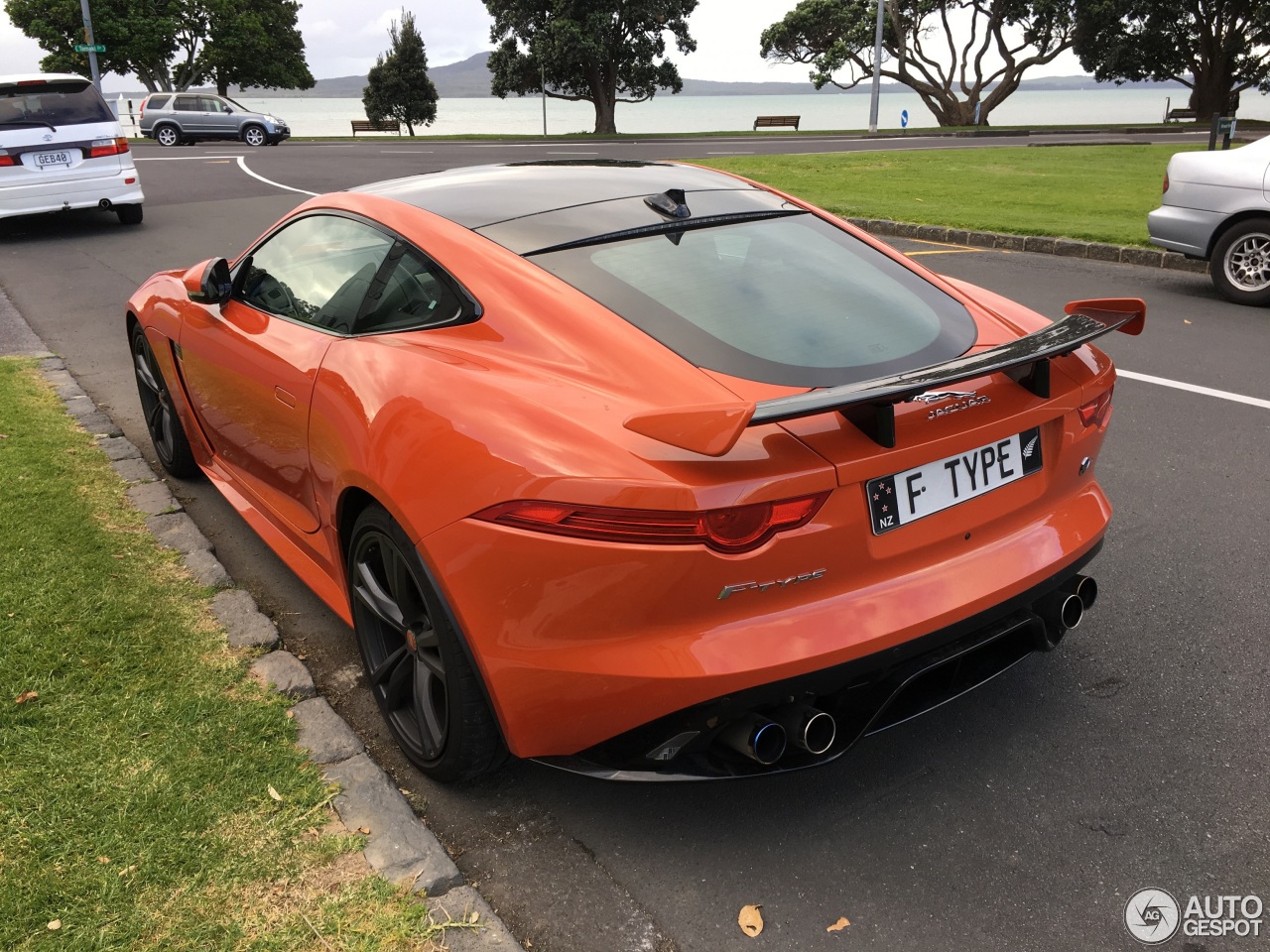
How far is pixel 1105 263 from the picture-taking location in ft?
34.0

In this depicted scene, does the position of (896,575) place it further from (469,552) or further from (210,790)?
(210,790)

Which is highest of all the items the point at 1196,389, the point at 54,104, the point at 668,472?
the point at 54,104

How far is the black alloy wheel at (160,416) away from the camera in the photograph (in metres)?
4.67

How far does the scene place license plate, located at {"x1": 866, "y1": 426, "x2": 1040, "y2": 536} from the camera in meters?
2.25

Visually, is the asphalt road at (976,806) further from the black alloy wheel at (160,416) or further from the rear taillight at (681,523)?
the rear taillight at (681,523)

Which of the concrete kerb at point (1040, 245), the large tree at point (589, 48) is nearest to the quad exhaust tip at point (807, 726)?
the concrete kerb at point (1040, 245)

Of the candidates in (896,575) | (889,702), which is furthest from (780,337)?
(889,702)

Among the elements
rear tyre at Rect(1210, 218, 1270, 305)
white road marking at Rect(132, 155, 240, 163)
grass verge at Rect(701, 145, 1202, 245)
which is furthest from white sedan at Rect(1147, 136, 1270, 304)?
white road marking at Rect(132, 155, 240, 163)

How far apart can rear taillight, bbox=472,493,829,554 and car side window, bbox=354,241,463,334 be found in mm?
830

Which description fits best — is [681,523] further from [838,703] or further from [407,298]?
[407,298]

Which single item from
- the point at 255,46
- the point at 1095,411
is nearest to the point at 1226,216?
the point at 1095,411

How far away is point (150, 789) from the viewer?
2.63 m

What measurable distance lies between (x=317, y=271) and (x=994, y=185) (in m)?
15.2

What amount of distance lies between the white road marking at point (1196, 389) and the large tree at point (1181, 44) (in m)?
38.1
